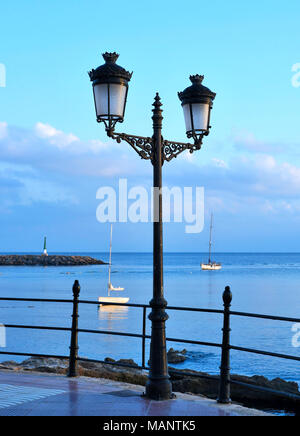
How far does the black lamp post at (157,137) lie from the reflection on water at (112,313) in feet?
113

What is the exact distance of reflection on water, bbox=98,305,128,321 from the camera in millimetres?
40522

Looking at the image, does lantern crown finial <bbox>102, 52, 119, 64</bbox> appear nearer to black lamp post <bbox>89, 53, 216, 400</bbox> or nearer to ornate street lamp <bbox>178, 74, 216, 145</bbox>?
black lamp post <bbox>89, 53, 216, 400</bbox>

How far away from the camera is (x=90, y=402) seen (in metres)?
5.62

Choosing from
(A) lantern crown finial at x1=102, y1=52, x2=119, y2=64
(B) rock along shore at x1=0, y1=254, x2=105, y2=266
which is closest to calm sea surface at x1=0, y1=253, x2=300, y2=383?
(A) lantern crown finial at x1=102, y1=52, x2=119, y2=64

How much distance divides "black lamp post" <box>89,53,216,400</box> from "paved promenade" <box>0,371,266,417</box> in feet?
1.06

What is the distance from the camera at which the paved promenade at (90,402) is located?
5.29 meters

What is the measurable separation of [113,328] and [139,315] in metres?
7.08

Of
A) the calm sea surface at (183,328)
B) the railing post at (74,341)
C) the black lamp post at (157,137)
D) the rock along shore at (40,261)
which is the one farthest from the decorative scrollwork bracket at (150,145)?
the rock along shore at (40,261)

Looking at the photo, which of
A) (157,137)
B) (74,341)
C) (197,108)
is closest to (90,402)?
(74,341)

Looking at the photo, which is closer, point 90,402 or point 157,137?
point 90,402

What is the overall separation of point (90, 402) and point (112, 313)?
38679mm

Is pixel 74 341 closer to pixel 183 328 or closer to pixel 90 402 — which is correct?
pixel 90 402
